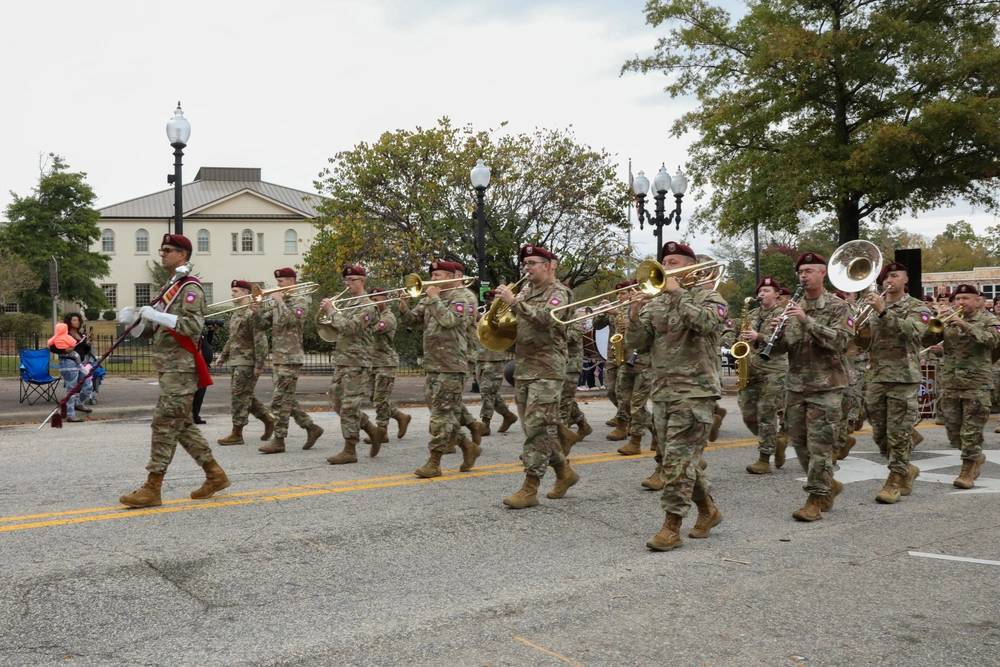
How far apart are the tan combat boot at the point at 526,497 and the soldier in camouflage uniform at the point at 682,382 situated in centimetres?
130

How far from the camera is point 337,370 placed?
10.6m

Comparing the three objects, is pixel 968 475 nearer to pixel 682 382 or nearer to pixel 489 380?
pixel 682 382

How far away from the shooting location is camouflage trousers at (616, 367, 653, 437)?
1102 cm

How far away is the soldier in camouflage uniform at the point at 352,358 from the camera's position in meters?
10.1

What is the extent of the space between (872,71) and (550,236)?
36.3ft

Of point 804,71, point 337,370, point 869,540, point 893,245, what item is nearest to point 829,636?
point 869,540

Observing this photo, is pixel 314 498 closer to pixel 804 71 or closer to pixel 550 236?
pixel 804 71

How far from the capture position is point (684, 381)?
21.8 ft

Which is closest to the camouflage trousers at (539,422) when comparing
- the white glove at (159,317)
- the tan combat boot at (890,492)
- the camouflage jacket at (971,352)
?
the white glove at (159,317)

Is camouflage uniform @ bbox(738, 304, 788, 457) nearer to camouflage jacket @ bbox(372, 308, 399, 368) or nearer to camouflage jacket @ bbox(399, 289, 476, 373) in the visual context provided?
camouflage jacket @ bbox(399, 289, 476, 373)

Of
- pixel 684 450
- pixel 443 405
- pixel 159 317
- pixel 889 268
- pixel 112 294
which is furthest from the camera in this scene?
pixel 112 294

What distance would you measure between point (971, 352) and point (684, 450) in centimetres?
493

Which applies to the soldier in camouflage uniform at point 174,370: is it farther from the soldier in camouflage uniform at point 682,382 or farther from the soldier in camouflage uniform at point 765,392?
the soldier in camouflage uniform at point 765,392

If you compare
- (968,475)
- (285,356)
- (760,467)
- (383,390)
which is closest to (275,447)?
(285,356)
